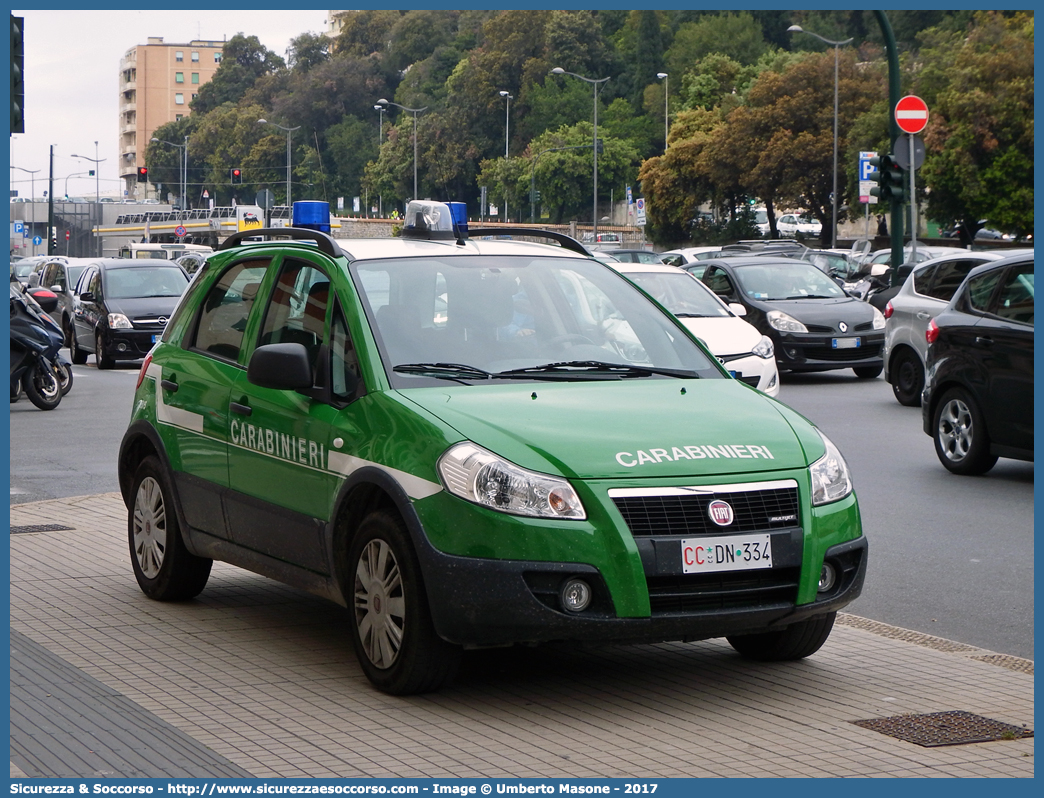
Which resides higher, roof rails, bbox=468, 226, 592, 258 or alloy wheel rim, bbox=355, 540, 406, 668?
roof rails, bbox=468, 226, 592, 258

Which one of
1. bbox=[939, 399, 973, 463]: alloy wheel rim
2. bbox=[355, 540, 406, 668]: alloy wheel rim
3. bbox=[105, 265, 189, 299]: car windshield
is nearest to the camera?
bbox=[355, 540, 406, 668]: alloy wheel rim

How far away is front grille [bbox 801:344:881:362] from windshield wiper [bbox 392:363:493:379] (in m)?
15.0

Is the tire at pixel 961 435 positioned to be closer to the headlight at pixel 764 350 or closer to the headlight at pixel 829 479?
the headlight at pixel 764 350

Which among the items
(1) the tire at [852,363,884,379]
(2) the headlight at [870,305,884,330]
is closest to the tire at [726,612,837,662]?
(1) the tire at [852,363,884,379]

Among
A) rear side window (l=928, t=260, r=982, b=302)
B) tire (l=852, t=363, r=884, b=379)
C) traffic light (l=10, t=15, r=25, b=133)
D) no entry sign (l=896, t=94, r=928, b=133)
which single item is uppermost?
no entry sign (l=896, t=94, r=928, b=133)

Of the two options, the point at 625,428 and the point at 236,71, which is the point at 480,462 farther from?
the point at 236,71

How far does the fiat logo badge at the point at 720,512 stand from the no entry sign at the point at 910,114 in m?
21.1

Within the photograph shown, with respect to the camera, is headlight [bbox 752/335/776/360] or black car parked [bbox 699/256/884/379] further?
black car parked [bbox 699/256/884/379]

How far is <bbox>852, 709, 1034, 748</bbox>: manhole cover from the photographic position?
5.30 meters

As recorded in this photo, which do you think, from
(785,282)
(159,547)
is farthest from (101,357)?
(159,547)

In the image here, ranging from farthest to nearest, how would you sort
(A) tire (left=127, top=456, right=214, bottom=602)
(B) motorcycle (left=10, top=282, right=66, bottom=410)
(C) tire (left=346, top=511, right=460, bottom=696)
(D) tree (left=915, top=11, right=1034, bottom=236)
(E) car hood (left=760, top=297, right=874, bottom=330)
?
(D) tree (left=915, top=11, right=1034, bottom=236) → (E) car hood (left=760, top=297, right=874, bottom=330) → (B) motorcycle (left=10, top=282, right=66, bottom=410) → (A) tire (left=127, top=456, right=214, bottom=602) → (C) tire (left=346, top=511, right=460, bottom=696)

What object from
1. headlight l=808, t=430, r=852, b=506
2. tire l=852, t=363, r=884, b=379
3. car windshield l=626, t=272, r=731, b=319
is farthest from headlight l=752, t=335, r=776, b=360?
headlight l=808, t=430, r=852, b=506

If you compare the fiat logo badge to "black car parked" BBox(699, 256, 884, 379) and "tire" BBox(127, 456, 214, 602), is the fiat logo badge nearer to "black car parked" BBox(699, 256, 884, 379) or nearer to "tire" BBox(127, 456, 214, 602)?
"tire" BBox(127, 456, 214, 602)

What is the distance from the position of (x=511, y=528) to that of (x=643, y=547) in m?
0.44
